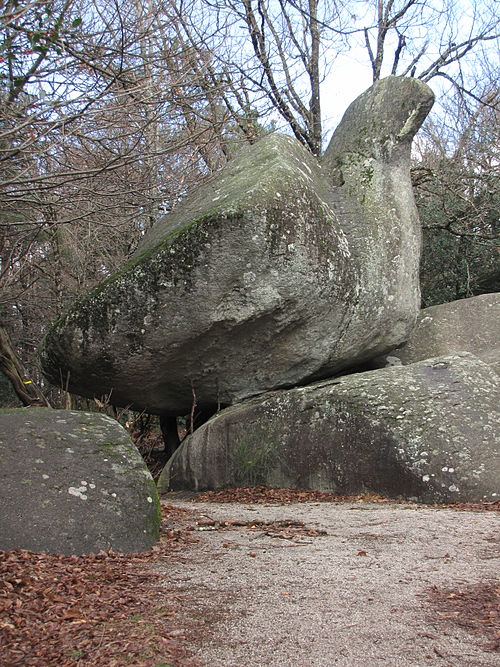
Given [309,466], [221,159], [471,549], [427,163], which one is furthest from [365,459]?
[427,163]

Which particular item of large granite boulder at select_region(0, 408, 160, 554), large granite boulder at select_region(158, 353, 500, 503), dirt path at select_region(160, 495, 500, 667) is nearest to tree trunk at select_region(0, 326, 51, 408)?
large granite boulder at select_region(158, 353, 500, 503)

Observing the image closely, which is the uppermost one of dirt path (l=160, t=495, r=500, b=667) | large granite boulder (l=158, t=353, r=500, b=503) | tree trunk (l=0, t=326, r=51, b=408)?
tree trunk (l=0, t=326, r=51, b=408)

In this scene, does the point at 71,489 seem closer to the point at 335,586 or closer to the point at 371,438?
the point at 335,586

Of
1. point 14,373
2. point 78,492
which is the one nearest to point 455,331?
point 14,373

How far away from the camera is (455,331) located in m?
8.34

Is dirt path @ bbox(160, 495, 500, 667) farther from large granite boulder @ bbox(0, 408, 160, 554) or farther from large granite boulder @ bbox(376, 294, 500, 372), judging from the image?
large granite boulder @ bbox(376, 294, 500, 372)

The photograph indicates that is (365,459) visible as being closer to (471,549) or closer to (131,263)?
(471,549)

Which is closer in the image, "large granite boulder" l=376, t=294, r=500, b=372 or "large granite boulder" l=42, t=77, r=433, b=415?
"large granite boulder" l=42, t=77, r=433, b=415

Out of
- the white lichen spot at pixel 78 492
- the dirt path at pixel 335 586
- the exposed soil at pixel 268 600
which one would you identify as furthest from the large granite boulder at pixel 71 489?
the dirt path at pixel 335 586

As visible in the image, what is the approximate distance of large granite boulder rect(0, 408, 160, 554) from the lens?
3266mm

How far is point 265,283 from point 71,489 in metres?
3.32

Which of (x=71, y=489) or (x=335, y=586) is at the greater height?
(x=71, y=489)

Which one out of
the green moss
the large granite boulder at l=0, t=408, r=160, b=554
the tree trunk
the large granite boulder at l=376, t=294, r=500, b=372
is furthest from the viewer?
the tree trunk

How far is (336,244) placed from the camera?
22.5ft
